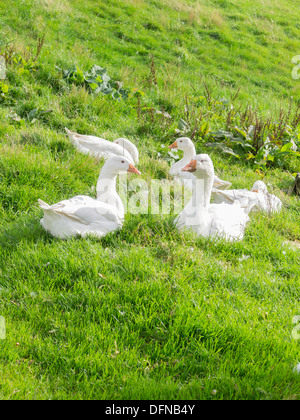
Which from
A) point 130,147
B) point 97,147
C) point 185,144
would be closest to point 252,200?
point 185,144

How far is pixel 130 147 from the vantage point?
680cm

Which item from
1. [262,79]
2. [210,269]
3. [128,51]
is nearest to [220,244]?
[210,269]

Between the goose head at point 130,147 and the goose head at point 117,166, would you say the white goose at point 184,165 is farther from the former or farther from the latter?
the goose head at point 117,166

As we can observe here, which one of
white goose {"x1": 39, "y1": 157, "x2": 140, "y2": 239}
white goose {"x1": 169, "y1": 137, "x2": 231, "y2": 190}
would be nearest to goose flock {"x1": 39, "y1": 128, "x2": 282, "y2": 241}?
white goose {"x1": 39, "y1": 157, "x2": 140, "y2": 239}

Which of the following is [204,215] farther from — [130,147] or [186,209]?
[130,147]

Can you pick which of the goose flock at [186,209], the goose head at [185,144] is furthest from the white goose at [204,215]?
the goose head at [185,144]

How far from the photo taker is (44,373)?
303 cm

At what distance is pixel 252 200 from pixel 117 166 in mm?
1925

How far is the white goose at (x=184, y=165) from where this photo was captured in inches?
247

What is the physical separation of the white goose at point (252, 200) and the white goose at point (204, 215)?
2.27ft

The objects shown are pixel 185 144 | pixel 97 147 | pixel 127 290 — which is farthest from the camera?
pixel 185 144

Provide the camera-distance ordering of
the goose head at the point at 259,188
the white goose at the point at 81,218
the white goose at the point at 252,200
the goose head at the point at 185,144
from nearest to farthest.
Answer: the white goose at the point at 81,218, the white goose at the point at 252,200, the goose head at the point at 259,188, the goose head at the point at 185,144
